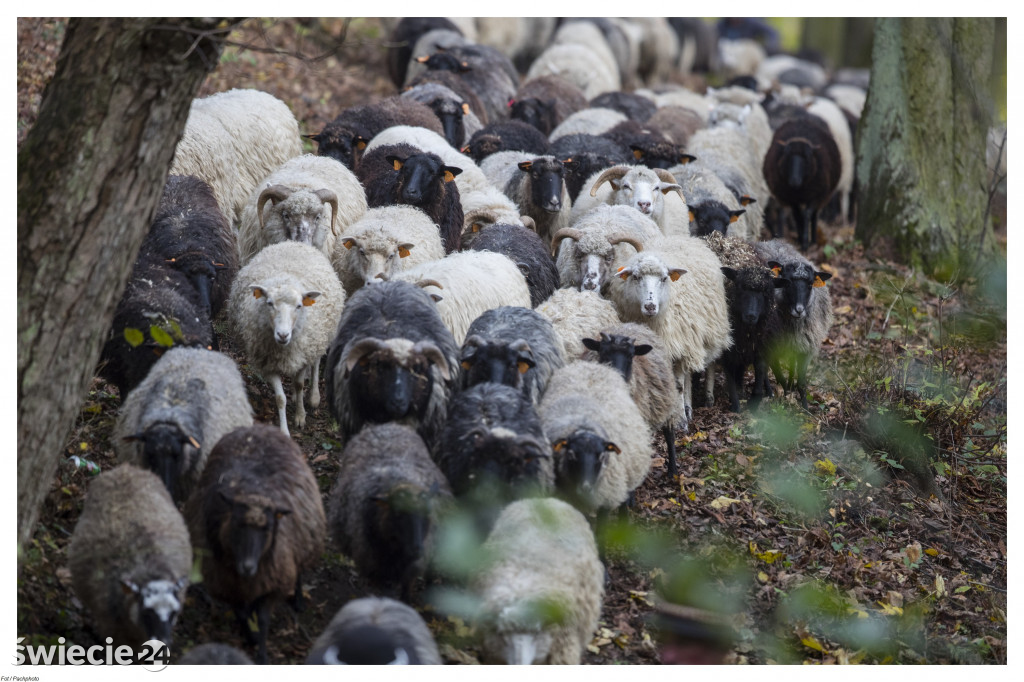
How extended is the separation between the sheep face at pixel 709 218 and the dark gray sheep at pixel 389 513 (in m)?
5.79

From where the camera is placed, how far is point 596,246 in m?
9.30

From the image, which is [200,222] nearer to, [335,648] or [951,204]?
[335,648]

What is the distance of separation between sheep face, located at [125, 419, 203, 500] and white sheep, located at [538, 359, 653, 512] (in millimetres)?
2239

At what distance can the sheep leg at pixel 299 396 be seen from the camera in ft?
26.0

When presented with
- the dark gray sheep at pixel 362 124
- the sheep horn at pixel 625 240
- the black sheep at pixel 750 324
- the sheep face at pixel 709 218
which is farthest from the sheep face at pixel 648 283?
the dark gray sheep at pixel 362 124

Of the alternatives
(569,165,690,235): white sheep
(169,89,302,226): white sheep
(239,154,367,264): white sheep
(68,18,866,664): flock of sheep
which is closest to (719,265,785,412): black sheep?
(68,18,866,664): flock of sheep

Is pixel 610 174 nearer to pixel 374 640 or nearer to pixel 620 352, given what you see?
pixel 620 352

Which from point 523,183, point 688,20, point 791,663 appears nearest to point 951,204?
point 523,183

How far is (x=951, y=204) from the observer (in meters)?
13.0

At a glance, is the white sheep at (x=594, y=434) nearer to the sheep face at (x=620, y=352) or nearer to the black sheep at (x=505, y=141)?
the sheep face at (x=620, y=352)

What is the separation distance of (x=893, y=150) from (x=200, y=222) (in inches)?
346

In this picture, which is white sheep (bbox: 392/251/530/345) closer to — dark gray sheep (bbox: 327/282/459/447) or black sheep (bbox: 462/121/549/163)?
dark gray sheep (bbox: 327/282/459/447)

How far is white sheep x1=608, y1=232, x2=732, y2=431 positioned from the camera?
28.5 feet

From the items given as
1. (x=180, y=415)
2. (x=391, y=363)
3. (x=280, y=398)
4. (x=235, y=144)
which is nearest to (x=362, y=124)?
(x=235, y=144)
